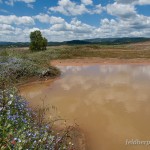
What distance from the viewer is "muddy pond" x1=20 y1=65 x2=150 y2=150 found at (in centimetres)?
707

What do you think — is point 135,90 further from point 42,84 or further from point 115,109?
point 42,84

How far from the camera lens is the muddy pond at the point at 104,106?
7066mm

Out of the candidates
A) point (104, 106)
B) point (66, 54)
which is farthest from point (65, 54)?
point (104, 106)

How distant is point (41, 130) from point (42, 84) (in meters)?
9.53

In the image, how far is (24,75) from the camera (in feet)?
52.3

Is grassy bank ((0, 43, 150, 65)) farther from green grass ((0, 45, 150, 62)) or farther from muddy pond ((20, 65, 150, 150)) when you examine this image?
muddy pond ((20, 65, 150, 150))

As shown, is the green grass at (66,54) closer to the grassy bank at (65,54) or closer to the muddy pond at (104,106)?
the grassy bank at (65,54)

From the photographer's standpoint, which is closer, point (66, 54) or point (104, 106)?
point (104, 106)

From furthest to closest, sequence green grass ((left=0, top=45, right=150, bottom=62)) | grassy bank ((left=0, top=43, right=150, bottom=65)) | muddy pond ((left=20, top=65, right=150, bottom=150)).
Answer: green grass ((left=0, top=45, right=150, bottom=62)) → grassy bank ((left=0, top=43, right=150, bottom=65)) → muddy pond ((left=20, top=65, right=150, bottom=150))

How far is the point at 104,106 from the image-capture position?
9.89 meters

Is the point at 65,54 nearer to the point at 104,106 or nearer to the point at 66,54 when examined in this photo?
the point at 66,54

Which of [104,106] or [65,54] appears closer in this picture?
[104,106]

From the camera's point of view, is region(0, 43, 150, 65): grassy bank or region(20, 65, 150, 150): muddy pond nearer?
region(20, 65, 150, 150): muddy pond

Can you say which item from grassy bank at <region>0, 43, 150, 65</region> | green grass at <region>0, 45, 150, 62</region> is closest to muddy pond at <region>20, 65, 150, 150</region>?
grassy bank at <region>0, 43, 150, 65</region>
